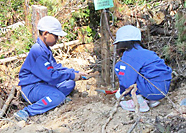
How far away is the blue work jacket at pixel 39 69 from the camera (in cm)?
322

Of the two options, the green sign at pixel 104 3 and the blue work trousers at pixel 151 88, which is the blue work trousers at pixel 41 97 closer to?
the blue work trousers at pixel 151 88

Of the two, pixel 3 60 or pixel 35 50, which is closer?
pixel 35 50

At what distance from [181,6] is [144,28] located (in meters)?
0.95

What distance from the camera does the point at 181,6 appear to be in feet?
16.3

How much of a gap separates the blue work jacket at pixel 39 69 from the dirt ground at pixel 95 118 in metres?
0.47

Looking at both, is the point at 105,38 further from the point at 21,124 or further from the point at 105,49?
the point at 21,124

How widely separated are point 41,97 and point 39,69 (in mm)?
444

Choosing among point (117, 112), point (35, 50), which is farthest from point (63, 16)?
point (117, 112)

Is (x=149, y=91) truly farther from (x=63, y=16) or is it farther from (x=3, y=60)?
(x=63, y=16)

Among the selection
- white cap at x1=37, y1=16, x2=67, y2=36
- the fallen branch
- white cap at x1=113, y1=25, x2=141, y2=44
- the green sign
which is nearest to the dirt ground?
the fallen branch

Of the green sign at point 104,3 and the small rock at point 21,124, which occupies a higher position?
the green sign at point 104,3

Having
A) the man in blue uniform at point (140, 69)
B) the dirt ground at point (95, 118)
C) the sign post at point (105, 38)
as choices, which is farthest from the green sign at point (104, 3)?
the dirt ground at point (95, 118)

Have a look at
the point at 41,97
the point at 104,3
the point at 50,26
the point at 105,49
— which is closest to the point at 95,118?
the point at 41,97

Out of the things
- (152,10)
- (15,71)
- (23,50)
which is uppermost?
(152,10)
